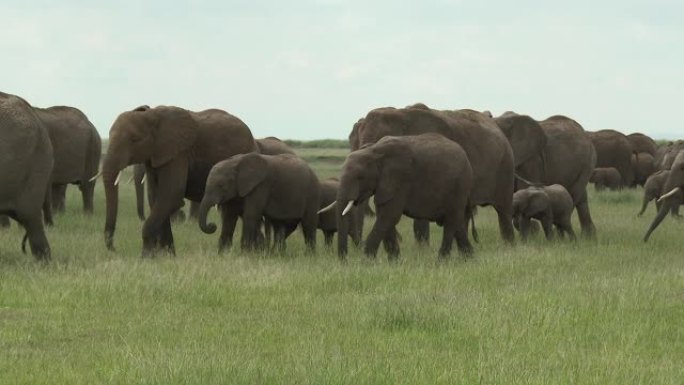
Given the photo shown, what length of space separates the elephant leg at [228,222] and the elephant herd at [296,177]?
1 cm

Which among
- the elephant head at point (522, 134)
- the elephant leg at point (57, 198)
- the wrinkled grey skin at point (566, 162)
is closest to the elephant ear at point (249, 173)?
the elephant head at point (522, 134)

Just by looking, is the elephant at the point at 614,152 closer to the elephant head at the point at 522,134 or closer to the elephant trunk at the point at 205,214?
the elephant head at the point at 522,134

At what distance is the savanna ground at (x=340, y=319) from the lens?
260 inches

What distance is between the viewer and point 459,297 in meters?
9.58

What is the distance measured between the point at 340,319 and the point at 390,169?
3676mm

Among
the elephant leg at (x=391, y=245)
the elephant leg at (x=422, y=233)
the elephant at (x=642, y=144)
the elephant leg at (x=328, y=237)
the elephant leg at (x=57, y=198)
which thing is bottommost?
the elephant at (x=642, y=144)

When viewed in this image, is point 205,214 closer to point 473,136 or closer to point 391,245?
point 391,245

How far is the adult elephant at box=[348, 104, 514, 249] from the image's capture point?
13.6 meters

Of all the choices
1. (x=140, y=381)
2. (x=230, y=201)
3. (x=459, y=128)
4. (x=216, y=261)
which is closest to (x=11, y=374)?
(x=140, y=381)

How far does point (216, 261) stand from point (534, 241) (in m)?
5.90

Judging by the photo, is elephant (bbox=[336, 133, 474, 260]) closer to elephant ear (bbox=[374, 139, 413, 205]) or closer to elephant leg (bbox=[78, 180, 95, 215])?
elephant ear (bbox=[374, 139, 413, 205])

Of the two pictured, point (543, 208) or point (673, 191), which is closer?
point (673, 191)

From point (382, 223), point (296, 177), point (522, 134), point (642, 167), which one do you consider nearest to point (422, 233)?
point (296, 177)

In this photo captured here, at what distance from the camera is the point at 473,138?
14.7 metres
